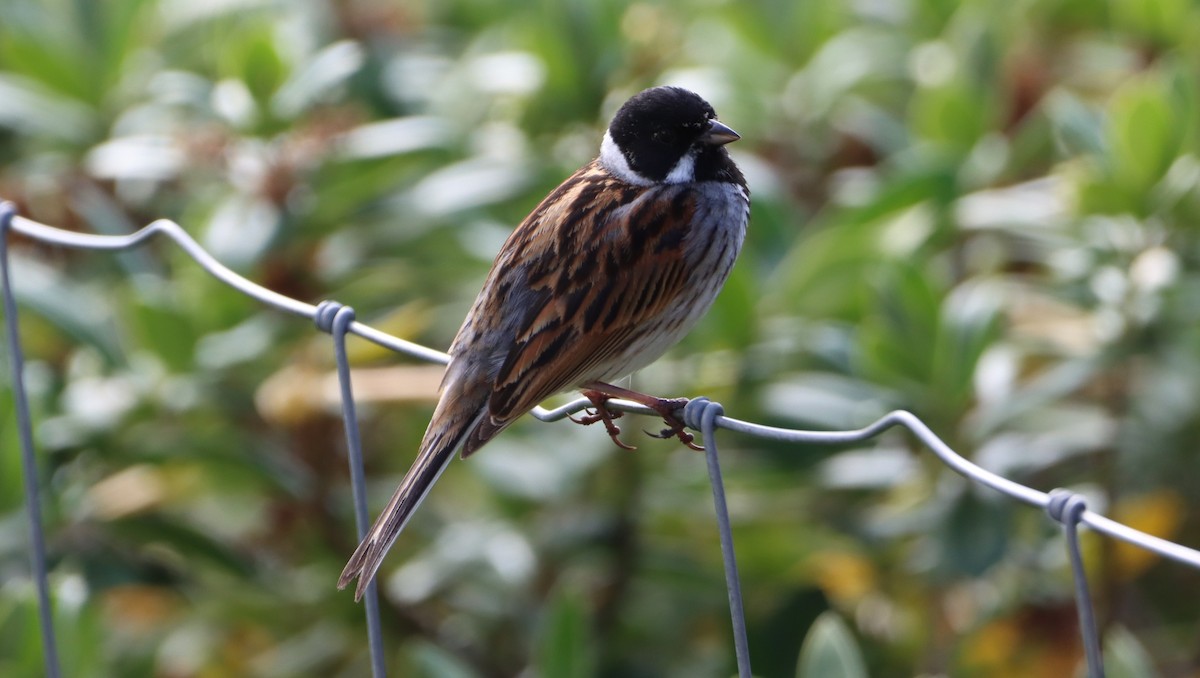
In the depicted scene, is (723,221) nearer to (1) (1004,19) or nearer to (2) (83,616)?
(2) (83,616)

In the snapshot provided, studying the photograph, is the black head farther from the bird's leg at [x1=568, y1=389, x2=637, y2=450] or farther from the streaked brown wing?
the bird's leg at [x1=568, y1=389, x2=637, y2=450]

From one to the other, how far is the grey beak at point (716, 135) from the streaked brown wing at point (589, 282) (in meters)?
0.19

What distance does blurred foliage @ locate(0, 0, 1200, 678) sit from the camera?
3.42 meters

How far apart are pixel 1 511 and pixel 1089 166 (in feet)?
8.26

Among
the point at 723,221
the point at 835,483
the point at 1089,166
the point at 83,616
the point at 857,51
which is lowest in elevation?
the point at 83,616

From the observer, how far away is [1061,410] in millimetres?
3686

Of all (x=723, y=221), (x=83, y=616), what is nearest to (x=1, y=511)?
(x=83, y=616)

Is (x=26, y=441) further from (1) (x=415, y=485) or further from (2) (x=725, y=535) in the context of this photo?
(2) (x=725, y=535)

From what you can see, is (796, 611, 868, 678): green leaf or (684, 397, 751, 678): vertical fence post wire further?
(796, 611, 868, 678): green leaf

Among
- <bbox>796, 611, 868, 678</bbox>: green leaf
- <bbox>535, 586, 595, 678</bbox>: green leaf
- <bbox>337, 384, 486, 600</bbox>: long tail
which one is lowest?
<bbox>796, 611, 868, 678</bbox>: green leaf

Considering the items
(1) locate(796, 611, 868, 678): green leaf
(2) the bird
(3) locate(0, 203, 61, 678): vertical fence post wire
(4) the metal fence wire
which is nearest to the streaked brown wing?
(2) the bird

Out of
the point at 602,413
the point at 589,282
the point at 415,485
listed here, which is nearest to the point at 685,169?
the point at 589,282

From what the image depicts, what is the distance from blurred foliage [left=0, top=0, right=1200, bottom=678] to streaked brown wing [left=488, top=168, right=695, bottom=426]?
1.47 feet

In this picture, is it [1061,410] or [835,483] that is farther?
[1061,410]
